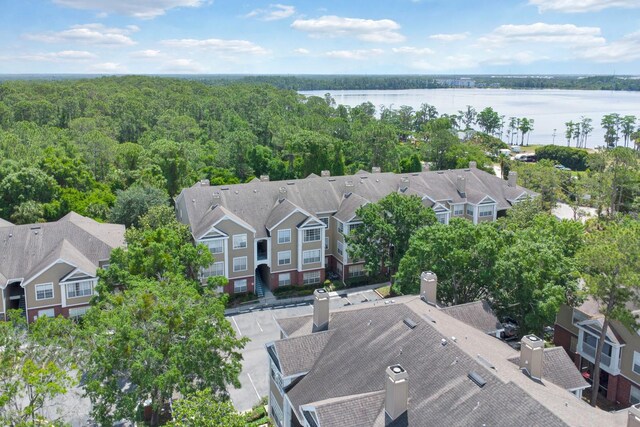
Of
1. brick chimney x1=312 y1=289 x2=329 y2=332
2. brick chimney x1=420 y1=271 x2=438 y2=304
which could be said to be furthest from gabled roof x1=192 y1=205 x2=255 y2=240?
brick chimney x1=420 y1=271 x2=438 y2=304

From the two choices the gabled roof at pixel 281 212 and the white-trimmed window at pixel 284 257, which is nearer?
the gabled roof at pixel 281 212

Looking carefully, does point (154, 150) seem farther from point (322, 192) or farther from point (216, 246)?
point (216, 246)

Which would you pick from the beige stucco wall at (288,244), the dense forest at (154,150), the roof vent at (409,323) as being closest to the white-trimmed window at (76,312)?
the dense forest at (154,150)

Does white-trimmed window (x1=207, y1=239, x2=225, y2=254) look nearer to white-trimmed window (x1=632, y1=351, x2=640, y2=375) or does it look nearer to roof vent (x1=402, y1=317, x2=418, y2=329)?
roof vent (x1=402, y1=317, x2=418, y2=329)

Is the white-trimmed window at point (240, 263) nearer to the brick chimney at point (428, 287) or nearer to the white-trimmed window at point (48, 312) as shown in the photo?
the white-trimmed window at point (48, 312)

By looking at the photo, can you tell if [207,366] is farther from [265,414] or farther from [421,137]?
[421,137]

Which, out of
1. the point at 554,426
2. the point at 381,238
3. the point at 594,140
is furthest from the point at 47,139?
the point at 594,140

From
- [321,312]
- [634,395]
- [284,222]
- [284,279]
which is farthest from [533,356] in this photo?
[284,279]

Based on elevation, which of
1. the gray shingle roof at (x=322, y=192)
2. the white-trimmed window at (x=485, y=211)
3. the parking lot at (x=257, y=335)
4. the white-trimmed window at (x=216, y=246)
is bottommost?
the parking lot at (x=257, y=335)
